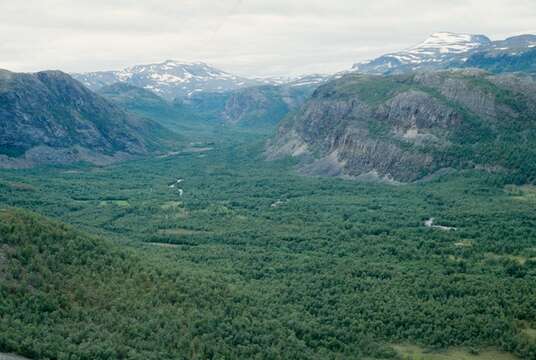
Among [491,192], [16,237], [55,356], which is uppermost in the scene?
[16,237]

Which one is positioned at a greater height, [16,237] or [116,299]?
[16,237]

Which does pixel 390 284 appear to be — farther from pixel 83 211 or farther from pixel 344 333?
pixel 83 211

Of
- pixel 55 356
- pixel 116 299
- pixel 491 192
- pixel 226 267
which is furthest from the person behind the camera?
pixel 491 192

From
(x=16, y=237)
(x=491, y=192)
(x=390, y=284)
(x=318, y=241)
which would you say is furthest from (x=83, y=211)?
(x=491, y=192)

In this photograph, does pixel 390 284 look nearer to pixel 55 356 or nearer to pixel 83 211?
pixel 55 356

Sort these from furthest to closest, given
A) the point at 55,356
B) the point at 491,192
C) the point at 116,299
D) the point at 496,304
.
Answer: the point at 491,192 < the point at 496,304 < the point at 116,299 < the point at 55,356

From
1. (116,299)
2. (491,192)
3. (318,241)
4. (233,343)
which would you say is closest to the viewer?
(233,343)

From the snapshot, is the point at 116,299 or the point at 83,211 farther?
the point at 83,211

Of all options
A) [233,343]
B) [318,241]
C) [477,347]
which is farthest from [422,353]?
[318,241]

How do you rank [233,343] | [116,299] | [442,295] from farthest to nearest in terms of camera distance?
1. [442,295]
2. [116,299]
3. [233,343]

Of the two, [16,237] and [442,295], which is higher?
[16,237]
